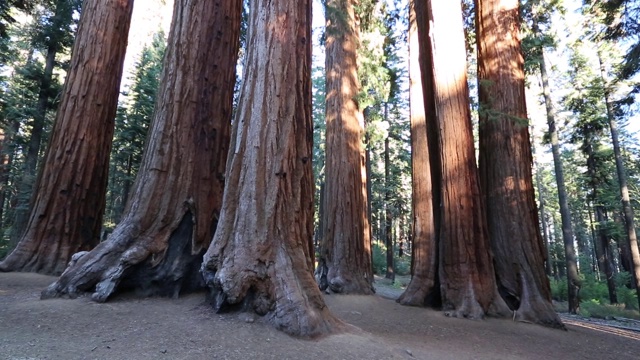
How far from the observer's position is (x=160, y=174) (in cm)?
470

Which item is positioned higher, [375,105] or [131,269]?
[375,105]

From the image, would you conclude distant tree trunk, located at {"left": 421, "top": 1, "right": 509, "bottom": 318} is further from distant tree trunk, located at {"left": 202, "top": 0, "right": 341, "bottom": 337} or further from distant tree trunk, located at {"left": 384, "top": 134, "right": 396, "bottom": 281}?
distant tree trunk, located at {"left": 384, "top": 134, "right": 396, "bottom": 281}

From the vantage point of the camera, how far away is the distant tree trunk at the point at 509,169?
6.23 m

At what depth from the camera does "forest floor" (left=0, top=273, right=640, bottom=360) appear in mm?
2578

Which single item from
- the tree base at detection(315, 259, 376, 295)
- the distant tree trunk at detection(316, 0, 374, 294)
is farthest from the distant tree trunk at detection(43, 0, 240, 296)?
the tree base at detection(315, 259, 376, 295)

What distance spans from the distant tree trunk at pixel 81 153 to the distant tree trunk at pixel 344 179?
15.9 ft

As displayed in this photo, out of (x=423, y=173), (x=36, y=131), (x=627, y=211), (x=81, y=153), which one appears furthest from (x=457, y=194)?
(x=36, y=131)

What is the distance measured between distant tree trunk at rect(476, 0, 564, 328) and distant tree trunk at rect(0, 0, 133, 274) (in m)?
7.68

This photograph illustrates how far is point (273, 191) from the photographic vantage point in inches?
148

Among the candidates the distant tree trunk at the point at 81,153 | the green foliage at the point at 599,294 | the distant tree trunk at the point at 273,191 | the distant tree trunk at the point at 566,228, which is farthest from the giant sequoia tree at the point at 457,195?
the green foliage at the point at 599,294

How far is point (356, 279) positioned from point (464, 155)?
4063 mm

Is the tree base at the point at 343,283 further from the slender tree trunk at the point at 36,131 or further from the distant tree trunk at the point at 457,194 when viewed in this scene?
the slender tree trunk at the point at 36,131

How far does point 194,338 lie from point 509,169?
6596mm

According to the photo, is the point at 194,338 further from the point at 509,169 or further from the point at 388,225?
the point at 388,225
